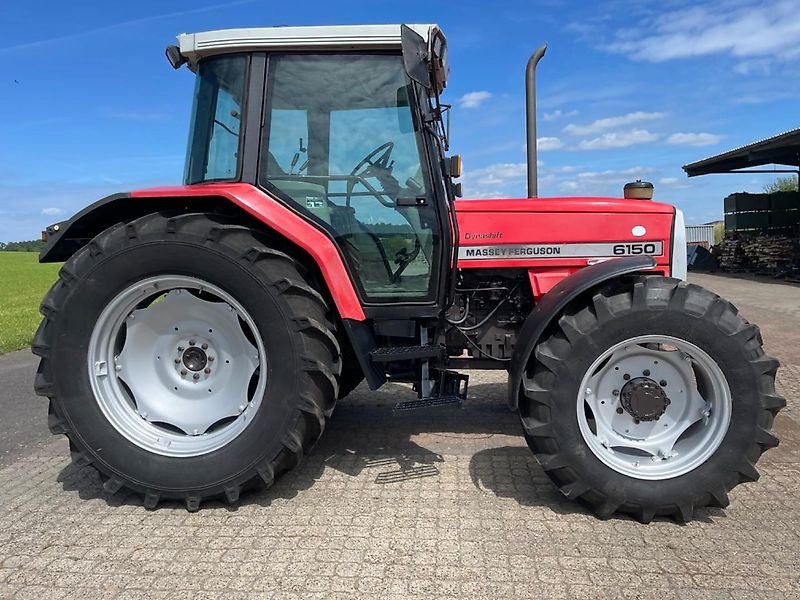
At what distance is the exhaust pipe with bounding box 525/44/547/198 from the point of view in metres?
4.09

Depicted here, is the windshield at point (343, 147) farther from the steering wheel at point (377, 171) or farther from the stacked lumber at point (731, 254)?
the stacked lumber at point (731, 254)

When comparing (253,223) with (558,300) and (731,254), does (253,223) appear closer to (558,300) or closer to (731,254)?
(558,300)

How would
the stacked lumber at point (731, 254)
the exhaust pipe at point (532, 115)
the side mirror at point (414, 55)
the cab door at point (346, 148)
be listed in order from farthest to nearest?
the stacked lumber at point (731, 254) < the exhaust pipe at point (532, 115) < the cab door at point (346, 148) < the side mirror at point (414, 55)

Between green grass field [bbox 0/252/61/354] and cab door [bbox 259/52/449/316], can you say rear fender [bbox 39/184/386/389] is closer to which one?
cab door [bbox 259/52/449/316]

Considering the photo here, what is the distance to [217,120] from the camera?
332cm

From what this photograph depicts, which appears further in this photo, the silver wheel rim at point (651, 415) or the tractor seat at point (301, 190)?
the tractor seat at point (301, 190)

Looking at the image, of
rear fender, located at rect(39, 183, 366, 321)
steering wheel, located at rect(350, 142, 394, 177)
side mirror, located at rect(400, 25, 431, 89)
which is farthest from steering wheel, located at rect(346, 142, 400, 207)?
side mirror, located at rect(400, 25, 431, 89)

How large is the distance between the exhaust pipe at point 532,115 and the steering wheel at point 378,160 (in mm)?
1510

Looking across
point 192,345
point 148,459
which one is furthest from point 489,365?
point 148,459

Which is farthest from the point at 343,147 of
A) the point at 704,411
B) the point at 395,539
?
the point at 704,411

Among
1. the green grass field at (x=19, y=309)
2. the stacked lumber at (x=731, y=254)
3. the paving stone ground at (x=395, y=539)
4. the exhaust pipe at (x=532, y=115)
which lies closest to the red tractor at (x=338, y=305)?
the paving stone ground at (x=395, y=539)

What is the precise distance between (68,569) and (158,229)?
1580 millimetres

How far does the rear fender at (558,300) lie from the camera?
2.93 meters

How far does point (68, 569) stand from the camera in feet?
8.30
